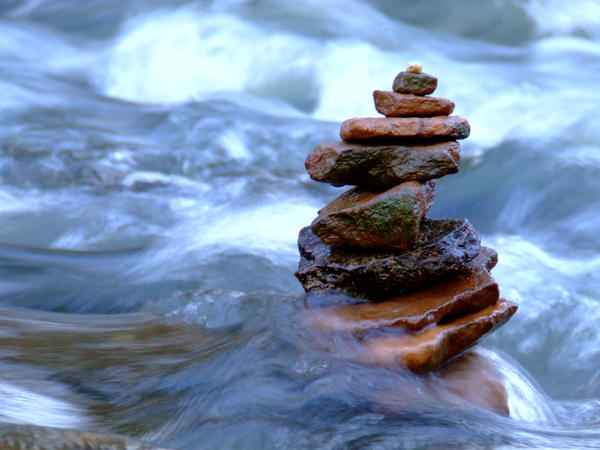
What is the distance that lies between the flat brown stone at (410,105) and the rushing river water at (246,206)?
1430 mm

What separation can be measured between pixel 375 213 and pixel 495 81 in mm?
9867

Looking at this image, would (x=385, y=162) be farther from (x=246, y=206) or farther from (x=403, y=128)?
(x=246, y=206)

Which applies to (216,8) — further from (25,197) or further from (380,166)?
(380,166)

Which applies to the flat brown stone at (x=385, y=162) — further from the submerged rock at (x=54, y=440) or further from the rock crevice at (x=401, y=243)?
the submerged rock at (x=54, y=440)

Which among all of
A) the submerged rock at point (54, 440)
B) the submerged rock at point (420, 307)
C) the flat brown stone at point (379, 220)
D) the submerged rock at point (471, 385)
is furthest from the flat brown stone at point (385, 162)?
the submerged rock at point (54, 440)

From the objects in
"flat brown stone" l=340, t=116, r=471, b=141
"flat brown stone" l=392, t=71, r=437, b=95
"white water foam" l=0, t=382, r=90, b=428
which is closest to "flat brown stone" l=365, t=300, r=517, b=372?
"flat brown stone" l=340, t=116, r=471, b=141

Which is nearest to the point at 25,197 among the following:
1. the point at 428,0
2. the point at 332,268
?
the point at 332,268

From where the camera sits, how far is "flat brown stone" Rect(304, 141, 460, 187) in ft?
16.6

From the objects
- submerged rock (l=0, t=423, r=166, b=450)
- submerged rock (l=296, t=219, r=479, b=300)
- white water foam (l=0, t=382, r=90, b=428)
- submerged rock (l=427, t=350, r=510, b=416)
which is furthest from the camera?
submerged rock (l=296, t=219, r=479, b=300)

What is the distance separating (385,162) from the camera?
5.11 m

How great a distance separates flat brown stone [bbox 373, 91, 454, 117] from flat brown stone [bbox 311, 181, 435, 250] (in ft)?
1.57

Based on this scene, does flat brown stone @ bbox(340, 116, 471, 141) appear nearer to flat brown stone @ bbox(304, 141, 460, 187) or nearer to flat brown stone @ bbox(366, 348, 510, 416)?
flat brown stone @ bbox(304, 141, 460, 187)

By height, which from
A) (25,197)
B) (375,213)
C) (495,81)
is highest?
(375,213)

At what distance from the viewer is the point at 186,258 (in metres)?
8.45
